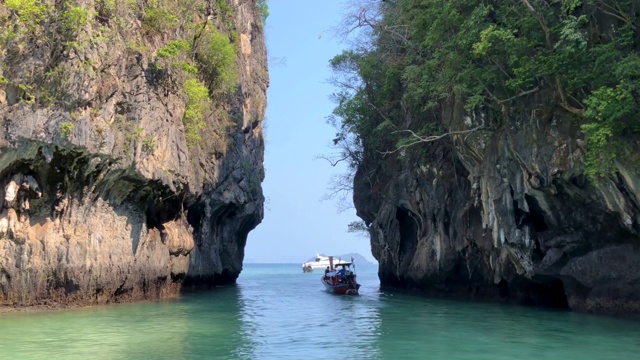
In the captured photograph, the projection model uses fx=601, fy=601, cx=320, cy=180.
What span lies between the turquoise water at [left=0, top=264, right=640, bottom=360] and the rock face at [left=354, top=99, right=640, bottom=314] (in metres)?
1.26

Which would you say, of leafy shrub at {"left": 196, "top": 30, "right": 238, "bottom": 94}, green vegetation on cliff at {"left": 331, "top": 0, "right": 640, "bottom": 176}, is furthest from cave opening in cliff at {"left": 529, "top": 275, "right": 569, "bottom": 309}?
leafy shrub at {"left": 196, "top": 30, "right": 238, "bottom": 94}

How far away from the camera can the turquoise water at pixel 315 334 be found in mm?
10336

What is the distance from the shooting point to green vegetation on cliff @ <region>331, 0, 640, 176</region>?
39.7 feet

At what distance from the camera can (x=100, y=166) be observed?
55.8 ft

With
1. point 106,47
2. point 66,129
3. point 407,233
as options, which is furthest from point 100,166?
point 407,233

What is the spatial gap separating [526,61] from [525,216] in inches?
208

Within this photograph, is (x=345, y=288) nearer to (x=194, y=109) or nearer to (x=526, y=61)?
(x=194, y=109)

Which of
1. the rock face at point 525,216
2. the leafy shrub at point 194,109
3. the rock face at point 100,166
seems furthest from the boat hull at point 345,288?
the leafy shrub at point 194,109

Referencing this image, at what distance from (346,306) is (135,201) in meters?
7.84

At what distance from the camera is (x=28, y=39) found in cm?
1552

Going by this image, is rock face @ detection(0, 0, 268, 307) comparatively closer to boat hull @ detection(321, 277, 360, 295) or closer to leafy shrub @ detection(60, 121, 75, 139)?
leafy shrub @ detection(60, 121, 75, 139)

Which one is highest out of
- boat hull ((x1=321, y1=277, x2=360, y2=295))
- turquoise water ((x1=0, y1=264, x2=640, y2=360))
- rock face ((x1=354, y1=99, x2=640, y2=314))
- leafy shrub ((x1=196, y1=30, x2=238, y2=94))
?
leafy shrub ((x1=196, y1=30, x2=238, y2=94))

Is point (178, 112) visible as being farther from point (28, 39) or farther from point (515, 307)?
point (515, 307)

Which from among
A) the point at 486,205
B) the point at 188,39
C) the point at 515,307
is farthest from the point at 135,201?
the point at 515,307
